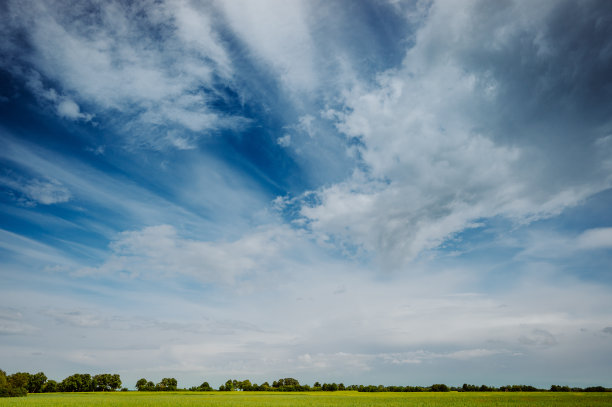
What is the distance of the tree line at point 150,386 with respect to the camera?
13388cm

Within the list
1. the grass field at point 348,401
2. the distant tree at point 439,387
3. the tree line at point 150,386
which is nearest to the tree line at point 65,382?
the tree line at point 150,386

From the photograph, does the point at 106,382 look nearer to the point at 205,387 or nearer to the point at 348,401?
the point at 205,387

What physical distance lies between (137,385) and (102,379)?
23993 mm

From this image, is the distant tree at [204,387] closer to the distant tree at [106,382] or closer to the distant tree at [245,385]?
the distant tree at [245,385]

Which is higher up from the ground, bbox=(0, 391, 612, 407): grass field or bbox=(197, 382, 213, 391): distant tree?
bbox=(0, 391, 612, 407): grass field

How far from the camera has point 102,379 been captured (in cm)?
17712

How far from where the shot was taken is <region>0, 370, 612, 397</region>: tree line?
5271 inches

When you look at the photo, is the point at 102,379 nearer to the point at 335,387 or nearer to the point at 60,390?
the point at 60,390

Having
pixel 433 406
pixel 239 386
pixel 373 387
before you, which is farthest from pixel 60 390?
pixel 433 406

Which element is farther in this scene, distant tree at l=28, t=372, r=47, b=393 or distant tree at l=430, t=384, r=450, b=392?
distant tree at l=28, t=372, r=47, b=393

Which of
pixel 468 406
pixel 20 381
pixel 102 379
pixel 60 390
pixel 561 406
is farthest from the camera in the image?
pixel 102 379

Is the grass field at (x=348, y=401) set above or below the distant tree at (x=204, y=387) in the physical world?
above

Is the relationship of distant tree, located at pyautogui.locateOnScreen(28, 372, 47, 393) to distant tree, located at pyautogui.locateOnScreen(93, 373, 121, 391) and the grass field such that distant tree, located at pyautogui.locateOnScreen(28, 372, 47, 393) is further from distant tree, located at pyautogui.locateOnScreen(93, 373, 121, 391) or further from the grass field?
the grass field

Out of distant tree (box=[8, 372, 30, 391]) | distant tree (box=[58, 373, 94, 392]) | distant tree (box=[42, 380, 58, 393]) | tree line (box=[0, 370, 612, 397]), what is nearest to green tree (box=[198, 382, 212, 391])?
tree line (box=[0, 370, 612, 397])
